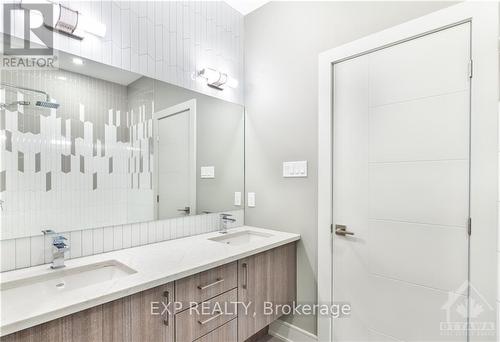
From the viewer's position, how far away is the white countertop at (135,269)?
36.1 inches

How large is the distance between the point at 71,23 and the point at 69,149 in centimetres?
66

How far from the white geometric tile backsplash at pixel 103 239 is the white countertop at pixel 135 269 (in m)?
0.04

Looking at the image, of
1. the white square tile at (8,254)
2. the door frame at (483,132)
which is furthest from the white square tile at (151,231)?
the door frame at (483,132)

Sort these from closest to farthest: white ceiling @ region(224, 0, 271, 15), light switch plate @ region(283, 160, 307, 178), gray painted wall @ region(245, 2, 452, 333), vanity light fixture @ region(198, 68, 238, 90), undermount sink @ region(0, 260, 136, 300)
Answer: undermount sink @ region(0, 260, 136, 300)
gray painted wall @ region(245, 2, 452, 333)
light switch plate @ region(283, 160, 307, 178)
vanity light fixture @ region(198, 68, 238, 90)
white ceiling @ region(224, 0, 271, 15)

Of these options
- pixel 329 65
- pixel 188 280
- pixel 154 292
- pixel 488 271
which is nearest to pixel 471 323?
pixel 488 271

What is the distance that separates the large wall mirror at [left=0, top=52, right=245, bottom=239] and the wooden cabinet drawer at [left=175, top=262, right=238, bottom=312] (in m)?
0.61

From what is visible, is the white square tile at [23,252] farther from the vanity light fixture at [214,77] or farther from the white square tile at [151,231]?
the vanity light fixture at [214,77]

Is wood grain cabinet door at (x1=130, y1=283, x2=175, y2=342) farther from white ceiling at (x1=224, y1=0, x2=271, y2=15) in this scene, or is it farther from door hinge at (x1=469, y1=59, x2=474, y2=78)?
white ceiling at (x1=224, y1=0, x2=271, y2=15)

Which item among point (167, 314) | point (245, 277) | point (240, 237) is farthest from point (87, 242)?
point (240, 237)

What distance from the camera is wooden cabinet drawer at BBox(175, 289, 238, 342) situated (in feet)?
4.38

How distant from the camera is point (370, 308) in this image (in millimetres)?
1739

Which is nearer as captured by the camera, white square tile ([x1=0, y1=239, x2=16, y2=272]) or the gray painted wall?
white square tile ([x1=0, y1=239, x2=16, y2=272])

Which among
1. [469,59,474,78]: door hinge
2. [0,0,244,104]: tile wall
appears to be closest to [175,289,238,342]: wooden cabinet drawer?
[0,0,244,104]: tile wall

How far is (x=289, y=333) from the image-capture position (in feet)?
6.93
